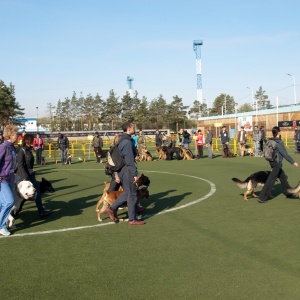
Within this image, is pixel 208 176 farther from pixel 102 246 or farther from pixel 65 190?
pixel 102 246

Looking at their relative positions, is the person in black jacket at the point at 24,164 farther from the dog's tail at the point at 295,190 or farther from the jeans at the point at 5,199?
the dog's tail at the point at 295,190

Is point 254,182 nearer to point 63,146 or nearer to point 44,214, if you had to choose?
point 44,214

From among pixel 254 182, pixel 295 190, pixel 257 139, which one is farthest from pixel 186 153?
pixel 295 190

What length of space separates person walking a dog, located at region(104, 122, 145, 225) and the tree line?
6595 centimetres

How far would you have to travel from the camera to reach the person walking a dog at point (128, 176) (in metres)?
7.07

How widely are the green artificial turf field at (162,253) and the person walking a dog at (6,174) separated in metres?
0.42

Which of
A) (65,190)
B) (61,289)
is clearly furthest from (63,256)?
(65,190)

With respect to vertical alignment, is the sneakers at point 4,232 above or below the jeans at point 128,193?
below

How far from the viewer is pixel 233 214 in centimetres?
800

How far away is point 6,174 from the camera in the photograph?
259 inches

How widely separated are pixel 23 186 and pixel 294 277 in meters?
4.87

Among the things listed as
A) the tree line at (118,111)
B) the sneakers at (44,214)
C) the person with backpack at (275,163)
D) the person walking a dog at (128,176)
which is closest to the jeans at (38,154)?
the sneakers at (44,214)

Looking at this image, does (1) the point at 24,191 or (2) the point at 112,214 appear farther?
(2) the point at 112,214

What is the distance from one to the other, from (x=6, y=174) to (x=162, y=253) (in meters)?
2.98
